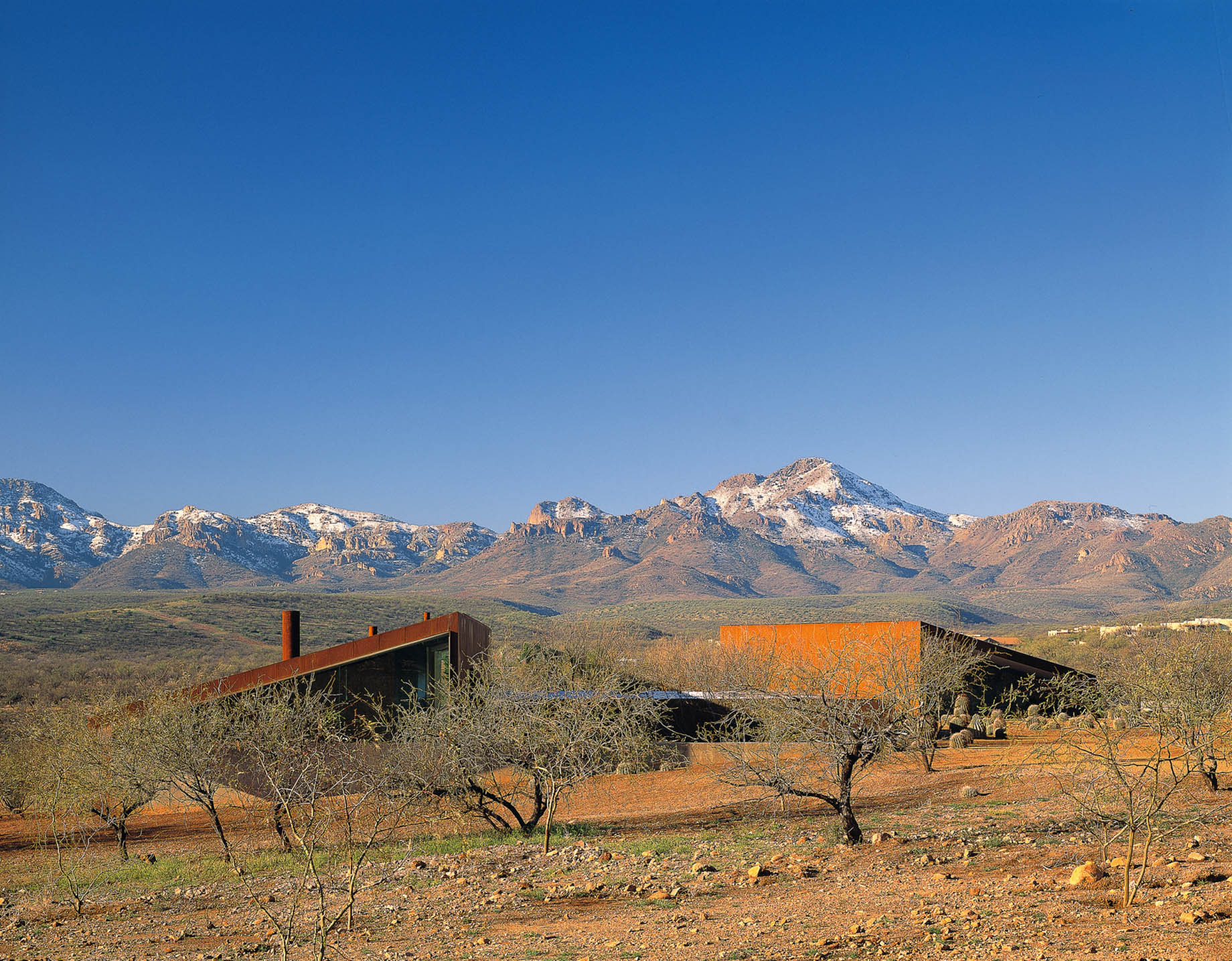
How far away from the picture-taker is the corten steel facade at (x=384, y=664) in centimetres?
2334

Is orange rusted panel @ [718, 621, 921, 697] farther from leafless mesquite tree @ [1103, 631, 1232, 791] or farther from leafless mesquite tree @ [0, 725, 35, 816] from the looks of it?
leafless mesquite tree @ [0, 725, 35, 816]

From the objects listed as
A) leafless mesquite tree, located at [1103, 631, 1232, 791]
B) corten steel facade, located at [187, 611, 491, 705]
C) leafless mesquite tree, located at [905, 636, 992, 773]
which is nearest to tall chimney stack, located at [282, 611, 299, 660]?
corten steel facade, located at [187, 611, 491, 705]

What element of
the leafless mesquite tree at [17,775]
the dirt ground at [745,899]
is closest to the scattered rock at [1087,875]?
the dirt ground at [745,899]

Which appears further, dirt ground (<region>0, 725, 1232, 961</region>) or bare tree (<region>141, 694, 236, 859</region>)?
bare tree (<region>141, 694, 236, 859</region>)

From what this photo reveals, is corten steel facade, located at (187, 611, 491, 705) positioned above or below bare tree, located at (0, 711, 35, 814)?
above

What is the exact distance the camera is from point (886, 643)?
26.5 meters

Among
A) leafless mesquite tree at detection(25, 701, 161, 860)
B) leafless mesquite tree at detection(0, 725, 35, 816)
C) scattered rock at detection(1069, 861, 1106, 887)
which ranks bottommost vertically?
leafless mesquite tree at detection(0, 725, 35, 816)

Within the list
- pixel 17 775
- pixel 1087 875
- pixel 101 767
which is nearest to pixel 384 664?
pixel 101 767

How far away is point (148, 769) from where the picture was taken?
16.7 m

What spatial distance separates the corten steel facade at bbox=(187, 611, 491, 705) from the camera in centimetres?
2334

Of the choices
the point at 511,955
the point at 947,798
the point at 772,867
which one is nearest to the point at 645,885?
the point at 772,867

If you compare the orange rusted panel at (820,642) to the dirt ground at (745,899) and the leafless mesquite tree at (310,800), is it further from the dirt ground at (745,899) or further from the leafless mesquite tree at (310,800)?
the leafless mesquite tree at (310,800)

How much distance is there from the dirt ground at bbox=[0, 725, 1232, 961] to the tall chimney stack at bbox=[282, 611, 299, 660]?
8968mm

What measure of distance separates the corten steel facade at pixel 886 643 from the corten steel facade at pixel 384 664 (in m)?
11.0
